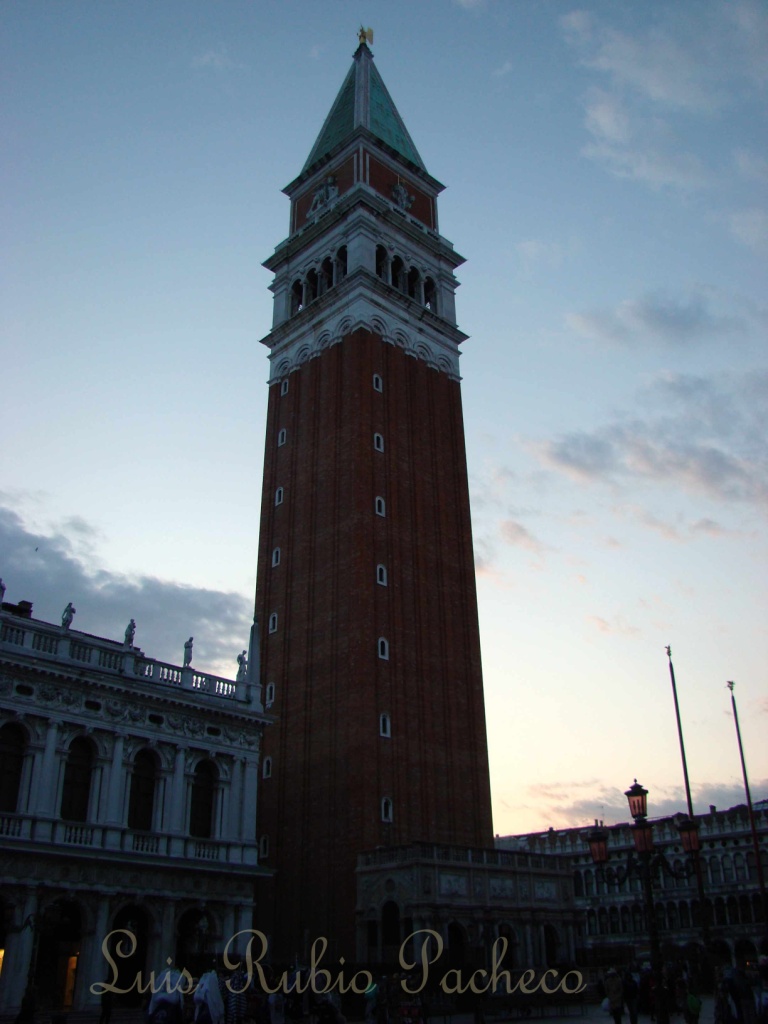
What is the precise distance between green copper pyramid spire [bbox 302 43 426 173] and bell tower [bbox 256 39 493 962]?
0.56 m

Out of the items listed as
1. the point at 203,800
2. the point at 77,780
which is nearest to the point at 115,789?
the point at 77,780

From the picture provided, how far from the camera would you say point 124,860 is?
Result: 33094 millimetres

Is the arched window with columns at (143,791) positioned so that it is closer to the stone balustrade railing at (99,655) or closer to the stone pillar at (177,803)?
the stone pillar at (177,803)

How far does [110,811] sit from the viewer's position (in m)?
33.8

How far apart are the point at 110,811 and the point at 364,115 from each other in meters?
52.6

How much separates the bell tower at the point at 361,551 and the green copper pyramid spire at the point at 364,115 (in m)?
0.56

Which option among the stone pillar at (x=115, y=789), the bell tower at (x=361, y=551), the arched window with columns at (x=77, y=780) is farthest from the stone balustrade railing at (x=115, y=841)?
the bell tower at (x=361, y=551)

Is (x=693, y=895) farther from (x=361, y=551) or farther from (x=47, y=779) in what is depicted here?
(x=47, y=779)

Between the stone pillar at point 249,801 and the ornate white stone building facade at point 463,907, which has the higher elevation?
the stone pillar at point 249,801

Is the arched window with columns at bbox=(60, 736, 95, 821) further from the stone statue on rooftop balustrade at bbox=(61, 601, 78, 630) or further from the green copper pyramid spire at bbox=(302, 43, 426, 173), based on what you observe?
the green copper pyramid spire at bbox=(302, 43, 426, 173)

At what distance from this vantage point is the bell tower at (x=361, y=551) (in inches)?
1743

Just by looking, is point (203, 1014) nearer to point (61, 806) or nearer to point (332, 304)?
point (61, 806)

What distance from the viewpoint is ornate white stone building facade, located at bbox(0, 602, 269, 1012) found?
3111 cm

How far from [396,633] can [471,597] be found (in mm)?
7472
